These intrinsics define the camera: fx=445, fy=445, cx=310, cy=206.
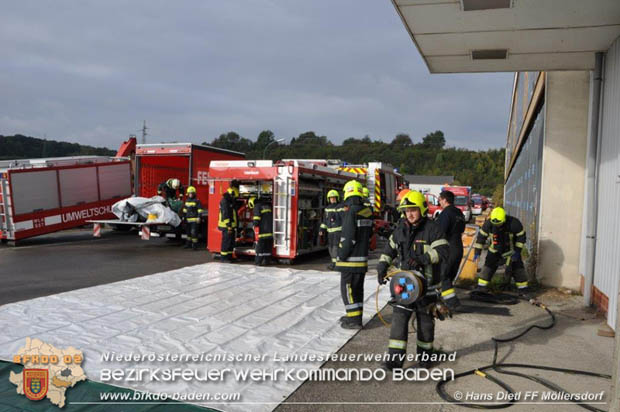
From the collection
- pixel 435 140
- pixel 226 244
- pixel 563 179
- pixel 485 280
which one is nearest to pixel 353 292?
pixel 485 280

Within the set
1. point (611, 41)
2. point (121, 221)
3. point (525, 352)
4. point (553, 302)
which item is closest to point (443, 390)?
point (525, 352)

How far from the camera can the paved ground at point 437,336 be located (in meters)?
3.89

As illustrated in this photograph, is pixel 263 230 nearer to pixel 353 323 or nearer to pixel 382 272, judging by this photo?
pixel 353 323

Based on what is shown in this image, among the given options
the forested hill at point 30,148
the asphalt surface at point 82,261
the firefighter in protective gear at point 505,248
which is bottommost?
the asphalt surface at point 82,261

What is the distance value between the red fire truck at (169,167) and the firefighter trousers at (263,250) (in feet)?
13.3

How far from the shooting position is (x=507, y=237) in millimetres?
7836

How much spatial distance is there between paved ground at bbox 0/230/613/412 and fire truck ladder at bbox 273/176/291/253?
33.1 inches

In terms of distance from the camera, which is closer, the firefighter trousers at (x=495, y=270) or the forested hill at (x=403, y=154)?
the firefighter trousers at (x=495, y=270)

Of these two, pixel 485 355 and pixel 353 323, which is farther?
pixel 353 323

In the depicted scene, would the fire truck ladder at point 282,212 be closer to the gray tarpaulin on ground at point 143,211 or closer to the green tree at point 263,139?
the gray tarpaulin on ground at point 143,211

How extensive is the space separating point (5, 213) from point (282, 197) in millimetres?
8354

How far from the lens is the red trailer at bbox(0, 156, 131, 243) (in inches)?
498

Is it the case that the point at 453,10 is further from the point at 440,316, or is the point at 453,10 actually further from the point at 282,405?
the point at 282,405

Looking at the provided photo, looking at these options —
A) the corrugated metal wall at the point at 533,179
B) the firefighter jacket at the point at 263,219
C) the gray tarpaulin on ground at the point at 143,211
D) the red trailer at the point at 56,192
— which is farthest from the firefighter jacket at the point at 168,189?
the corrugated metal wall at the point at 533,179
